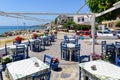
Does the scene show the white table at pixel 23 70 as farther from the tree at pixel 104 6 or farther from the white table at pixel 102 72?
the tree at pixel 104 6

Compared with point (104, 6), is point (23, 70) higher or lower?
lower

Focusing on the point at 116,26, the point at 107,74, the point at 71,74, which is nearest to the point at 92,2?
the point at 71,74

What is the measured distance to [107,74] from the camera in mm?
4848

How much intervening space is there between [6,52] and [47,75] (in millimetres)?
7991

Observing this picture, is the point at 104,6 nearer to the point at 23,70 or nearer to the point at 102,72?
the point at 102,72

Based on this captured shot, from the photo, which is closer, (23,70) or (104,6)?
(23,70)

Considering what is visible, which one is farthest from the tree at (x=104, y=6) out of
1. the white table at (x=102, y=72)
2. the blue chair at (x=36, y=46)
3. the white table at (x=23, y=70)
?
the white table at (x=23, y=70)

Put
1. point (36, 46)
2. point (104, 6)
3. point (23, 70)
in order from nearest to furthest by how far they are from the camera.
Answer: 1. point (23, 70)
2. point (36, 46)
3. point (104, 6)

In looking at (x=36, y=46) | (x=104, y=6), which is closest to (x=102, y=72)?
(x=36, y=46)

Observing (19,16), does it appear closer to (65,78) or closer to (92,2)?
(65,78)

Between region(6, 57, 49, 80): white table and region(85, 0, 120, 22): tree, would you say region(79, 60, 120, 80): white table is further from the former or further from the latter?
region(85, 0, 120, 22): tree

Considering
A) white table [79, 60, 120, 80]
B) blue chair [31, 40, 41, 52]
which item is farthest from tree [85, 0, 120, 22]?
white table [79, 60, 120, 80]

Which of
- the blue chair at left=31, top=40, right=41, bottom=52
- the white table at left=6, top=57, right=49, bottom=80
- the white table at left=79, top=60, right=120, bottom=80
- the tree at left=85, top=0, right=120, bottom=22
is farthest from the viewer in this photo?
the tree at left=85, top=0, right=120, bottom=22

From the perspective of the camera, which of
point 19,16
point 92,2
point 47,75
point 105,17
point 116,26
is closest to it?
point 47,75
